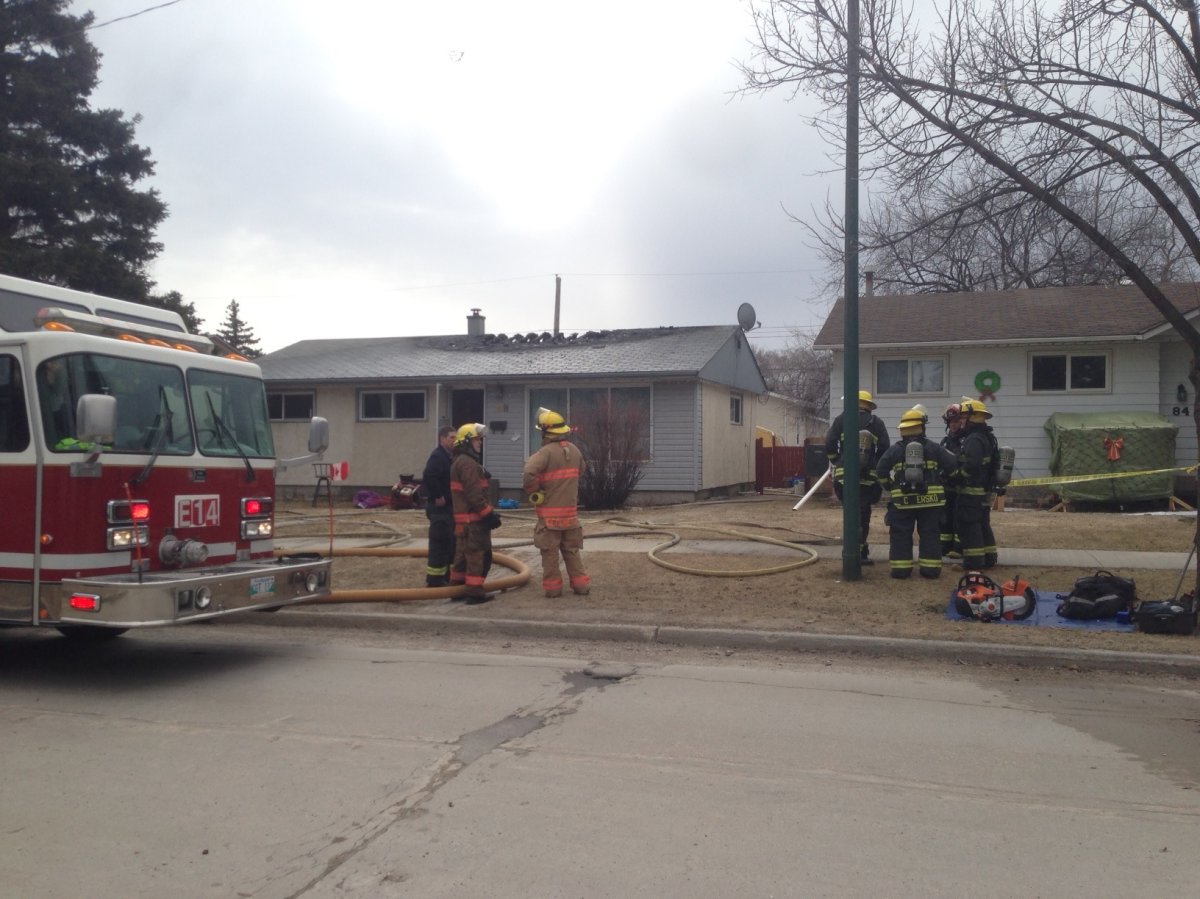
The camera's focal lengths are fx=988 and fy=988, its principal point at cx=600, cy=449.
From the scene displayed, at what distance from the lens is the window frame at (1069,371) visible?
61.1 ft

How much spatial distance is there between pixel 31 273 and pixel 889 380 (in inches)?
790

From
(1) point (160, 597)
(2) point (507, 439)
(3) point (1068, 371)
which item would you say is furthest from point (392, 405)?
(1) point (160, 597)

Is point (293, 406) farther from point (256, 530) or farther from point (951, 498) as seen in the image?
point (951, 498)

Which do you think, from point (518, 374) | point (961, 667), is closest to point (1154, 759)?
point (961, 667)

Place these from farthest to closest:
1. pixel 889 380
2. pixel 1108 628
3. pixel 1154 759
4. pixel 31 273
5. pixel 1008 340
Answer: pixel 31 273, pixel 889 380, pixel 1008 340, pixel 1108 628, pixel 1154 759

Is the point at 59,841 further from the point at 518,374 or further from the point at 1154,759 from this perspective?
the point at 518,374

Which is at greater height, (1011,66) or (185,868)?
(1011,66)

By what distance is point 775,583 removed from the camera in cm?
991

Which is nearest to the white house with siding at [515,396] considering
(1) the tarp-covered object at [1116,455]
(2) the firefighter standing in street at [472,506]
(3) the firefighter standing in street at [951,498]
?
(1) the tarp-covered object at [1116,455]

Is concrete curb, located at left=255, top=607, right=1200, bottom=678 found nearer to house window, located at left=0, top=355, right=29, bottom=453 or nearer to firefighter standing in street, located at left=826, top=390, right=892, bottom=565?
firefighter standing in street, located at left=826, top=390, right=892, bottom=565

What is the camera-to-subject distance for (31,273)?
23.8 m

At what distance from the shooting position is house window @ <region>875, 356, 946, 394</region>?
19484 mm

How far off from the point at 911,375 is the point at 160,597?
1623 cm

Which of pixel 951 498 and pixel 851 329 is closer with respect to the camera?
pixel 851 329
